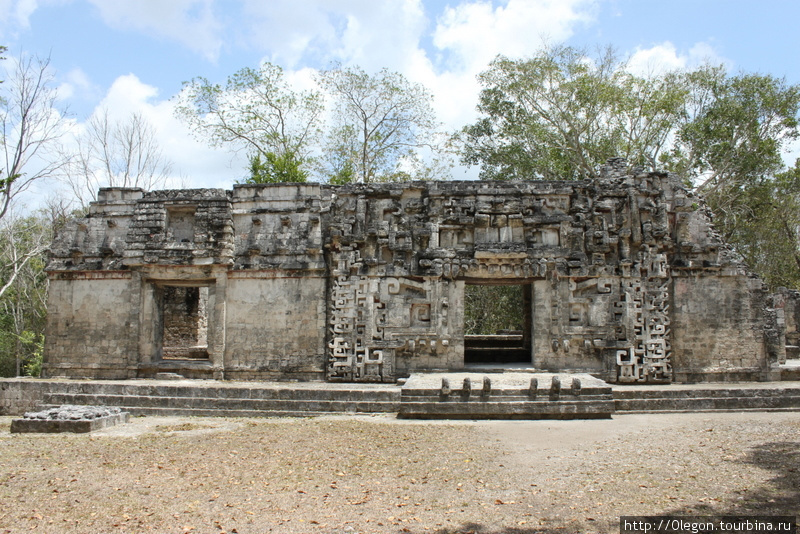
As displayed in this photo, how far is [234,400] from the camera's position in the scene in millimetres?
11117

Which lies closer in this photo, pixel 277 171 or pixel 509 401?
pixel 509 401

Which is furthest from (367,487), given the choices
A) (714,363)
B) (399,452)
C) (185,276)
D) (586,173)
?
(586,173)

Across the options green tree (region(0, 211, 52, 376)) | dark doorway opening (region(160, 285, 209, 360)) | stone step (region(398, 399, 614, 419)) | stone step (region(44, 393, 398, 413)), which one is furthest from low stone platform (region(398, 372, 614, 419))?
green tree (region(0, 211, 52, 376))

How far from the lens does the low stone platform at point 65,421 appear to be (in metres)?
9.41

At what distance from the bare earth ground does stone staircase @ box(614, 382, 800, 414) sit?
0.87 m

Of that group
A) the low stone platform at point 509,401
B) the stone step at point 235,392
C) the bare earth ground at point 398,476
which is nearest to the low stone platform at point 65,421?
the bare earth ground at point 398,476

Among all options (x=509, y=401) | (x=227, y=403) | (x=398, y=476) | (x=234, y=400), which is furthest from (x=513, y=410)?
(x=227, y=403)

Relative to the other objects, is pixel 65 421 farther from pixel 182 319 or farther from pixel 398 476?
pixel 182 319

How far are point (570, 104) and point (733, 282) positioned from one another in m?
11.8

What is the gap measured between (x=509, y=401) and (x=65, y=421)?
23.7 feet

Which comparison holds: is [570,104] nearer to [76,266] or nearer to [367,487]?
[76,266]

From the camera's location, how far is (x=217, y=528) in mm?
5117

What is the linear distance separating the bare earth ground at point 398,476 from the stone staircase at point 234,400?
3.75ft

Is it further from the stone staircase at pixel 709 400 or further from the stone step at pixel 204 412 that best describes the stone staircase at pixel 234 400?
the stone staircase at pixel 709 400
